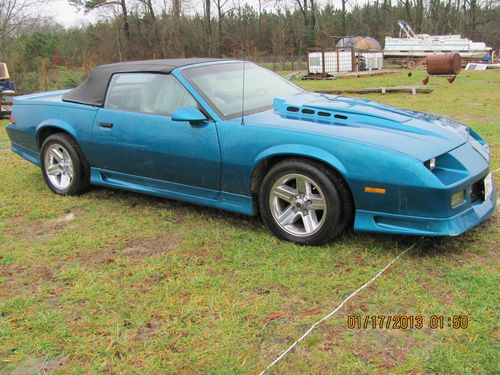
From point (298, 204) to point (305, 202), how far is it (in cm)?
6

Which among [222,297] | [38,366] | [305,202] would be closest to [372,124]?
[305,202]

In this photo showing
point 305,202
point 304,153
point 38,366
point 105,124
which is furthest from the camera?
point 105,124

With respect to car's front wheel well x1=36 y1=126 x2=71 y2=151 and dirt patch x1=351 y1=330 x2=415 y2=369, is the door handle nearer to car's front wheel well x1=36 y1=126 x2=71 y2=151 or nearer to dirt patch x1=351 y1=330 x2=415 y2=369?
car's front wheel well x1=36 y1=126 x2=71 y2=151

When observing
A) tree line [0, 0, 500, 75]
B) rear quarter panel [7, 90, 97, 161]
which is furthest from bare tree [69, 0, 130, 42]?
rear quarter panel [7, 90, 97, 161]

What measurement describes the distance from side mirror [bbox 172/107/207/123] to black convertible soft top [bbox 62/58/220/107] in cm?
63

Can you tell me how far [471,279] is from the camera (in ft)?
9.76

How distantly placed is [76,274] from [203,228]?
43.5 inches

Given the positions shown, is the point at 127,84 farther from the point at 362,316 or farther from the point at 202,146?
the point at 362,316

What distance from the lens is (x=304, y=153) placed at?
11.2 ft

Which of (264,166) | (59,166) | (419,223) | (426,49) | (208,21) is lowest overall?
(419,223)

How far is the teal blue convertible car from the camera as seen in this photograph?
318 cm

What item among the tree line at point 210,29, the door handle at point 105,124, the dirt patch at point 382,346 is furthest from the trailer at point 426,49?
the dirt patch at point 382,346

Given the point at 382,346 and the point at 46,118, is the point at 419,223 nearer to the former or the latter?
the point at 382,346

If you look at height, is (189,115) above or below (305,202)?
above
